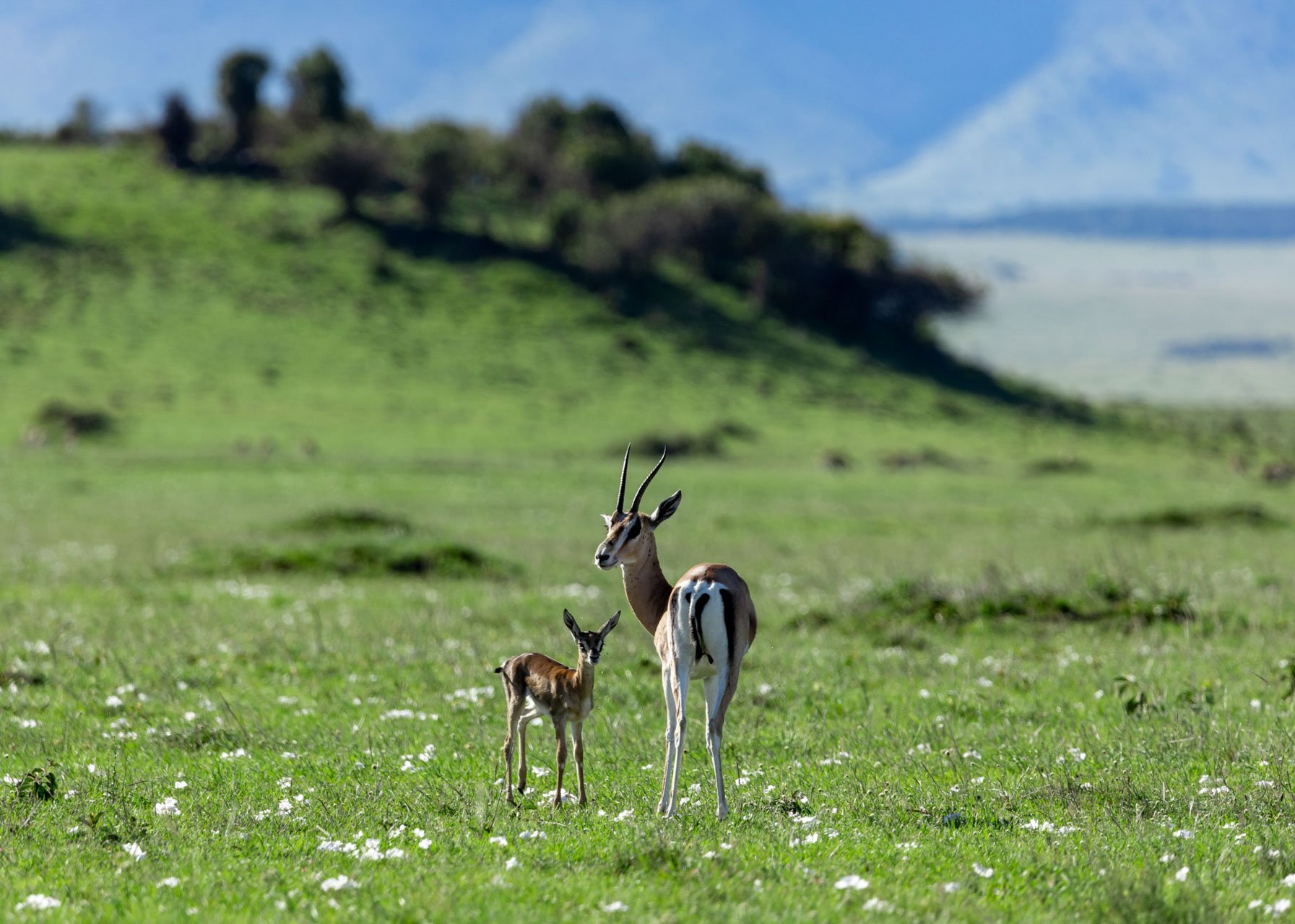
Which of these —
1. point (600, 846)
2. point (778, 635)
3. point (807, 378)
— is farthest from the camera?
point (807, 378)

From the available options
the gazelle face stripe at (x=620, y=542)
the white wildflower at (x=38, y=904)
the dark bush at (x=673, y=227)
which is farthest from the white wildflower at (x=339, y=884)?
the dark bush at (x=673, y=227)

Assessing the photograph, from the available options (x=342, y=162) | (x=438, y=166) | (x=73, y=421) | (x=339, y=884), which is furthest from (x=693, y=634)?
(x=342, y=162)

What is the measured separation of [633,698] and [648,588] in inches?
184

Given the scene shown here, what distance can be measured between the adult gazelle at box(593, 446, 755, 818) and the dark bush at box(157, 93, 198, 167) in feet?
402

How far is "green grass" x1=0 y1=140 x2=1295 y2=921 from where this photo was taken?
8180 millimetres

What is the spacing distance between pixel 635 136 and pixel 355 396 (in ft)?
206

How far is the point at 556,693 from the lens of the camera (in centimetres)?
994

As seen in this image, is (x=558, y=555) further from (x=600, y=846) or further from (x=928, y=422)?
(x=928, y=422)

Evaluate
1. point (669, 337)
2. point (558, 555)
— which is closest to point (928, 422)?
point (669, 337)

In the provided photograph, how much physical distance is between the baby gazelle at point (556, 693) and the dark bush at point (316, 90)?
4875 inches

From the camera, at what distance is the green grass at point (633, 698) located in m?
8.18

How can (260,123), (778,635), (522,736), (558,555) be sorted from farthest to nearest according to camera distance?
(260,123), (558,555), (778,635), (522,736)

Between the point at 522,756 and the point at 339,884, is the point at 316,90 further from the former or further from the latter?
the point at 339,884

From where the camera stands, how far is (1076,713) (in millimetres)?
13500
